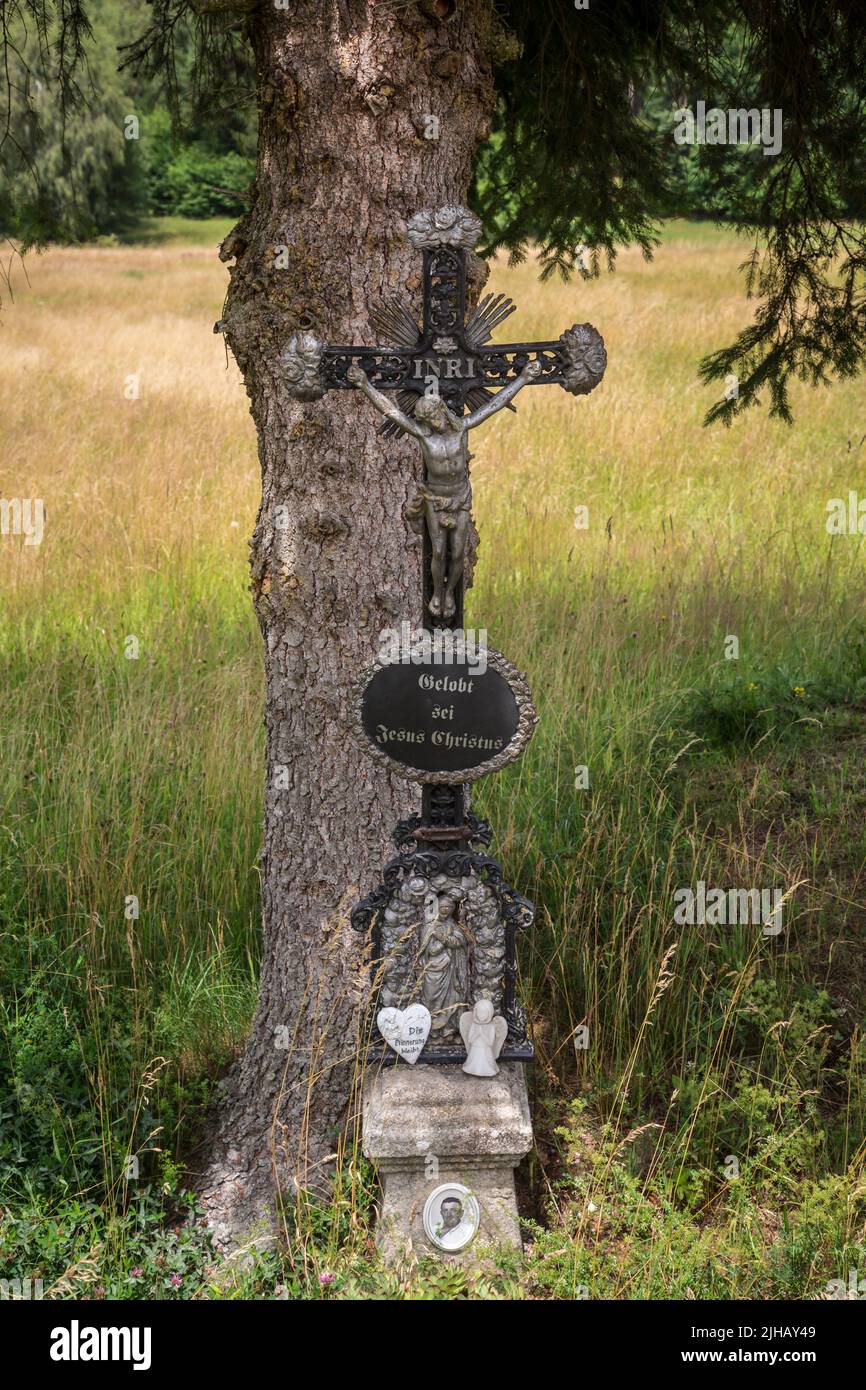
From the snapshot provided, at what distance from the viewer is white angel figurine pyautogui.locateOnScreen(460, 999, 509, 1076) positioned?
3035 mm

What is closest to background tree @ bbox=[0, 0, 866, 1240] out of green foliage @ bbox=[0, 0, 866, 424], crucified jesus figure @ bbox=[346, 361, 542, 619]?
green foliage @ bbox=[0, 0, 866, 424]

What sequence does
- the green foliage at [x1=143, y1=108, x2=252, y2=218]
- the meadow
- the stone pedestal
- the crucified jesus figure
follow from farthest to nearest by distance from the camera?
the green foliage at [x1=143, y1=108, x2=252, y2=218], the meadow, the stone pedestal, the crucified jesus figure

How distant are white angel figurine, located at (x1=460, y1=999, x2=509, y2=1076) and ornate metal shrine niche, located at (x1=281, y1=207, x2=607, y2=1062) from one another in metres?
0.04

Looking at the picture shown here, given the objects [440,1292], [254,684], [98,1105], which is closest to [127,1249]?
[98,1105]

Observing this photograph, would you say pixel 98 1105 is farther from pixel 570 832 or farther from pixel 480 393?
pixel 480 393

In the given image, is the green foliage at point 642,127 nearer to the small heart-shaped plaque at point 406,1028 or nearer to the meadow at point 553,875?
the meadow at point 553,875

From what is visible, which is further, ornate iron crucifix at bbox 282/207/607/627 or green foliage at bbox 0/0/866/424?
green foliage at bbox 0/0/866/424

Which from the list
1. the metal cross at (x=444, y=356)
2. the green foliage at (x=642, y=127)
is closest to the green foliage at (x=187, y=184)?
the green foliage at (x=642, y=127)

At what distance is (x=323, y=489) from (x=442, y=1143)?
166 centimetres

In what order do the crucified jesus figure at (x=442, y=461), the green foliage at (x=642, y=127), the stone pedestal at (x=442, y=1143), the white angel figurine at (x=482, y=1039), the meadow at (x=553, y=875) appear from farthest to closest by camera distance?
1. the green foliage at (x=642, y=127)
2. the meadow at (x=553, y=875)
3. the white angel figurine at (x=482, y=1039)
4. the stone pedestal at (x=442, y=1143)
5. the crucified jesus figure at (x=442, y=461)

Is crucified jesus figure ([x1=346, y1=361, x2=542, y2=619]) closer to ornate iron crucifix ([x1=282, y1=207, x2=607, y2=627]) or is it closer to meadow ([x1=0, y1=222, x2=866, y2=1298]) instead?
ornate iron crucifix ([x1=282, y1=207, x2=607, y2=627])

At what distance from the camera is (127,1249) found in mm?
3268

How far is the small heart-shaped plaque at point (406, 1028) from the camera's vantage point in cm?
305

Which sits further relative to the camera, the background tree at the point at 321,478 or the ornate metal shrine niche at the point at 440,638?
the background tree at the point at 321,478
